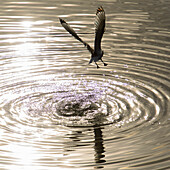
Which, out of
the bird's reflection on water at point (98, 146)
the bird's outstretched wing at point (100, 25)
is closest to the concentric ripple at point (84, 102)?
the bird's reflection on water at point (98, 146)

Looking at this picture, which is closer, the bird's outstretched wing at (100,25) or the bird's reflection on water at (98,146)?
the bird's reflection on water at (98,146)

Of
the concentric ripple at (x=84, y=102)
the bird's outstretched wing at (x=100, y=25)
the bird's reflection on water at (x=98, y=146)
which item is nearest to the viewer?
the bird's reflection on water at (x=98, y=146)

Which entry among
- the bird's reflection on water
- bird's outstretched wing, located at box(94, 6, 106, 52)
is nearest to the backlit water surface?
the bird's reflection on water

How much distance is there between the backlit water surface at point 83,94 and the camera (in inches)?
205

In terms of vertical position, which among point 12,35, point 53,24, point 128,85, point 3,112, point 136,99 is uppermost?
point 53,24

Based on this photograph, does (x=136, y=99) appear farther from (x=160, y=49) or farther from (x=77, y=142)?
(x=160, y=49)

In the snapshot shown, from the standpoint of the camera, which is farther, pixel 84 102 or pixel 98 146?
pixel 84 102

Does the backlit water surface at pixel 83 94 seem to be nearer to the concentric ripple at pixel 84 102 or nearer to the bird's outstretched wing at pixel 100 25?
the concentric ripple at pixel 84 102

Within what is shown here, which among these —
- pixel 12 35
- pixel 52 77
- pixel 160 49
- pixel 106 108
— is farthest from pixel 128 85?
Answer: pixel 12 35

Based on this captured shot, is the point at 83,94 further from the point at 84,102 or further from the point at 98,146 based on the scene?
the point at 98,146

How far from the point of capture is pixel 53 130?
582 centimetres

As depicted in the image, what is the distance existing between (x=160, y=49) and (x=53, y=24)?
3263 mm

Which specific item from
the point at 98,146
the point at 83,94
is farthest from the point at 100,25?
the point at 83,94

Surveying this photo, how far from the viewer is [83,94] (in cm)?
714
